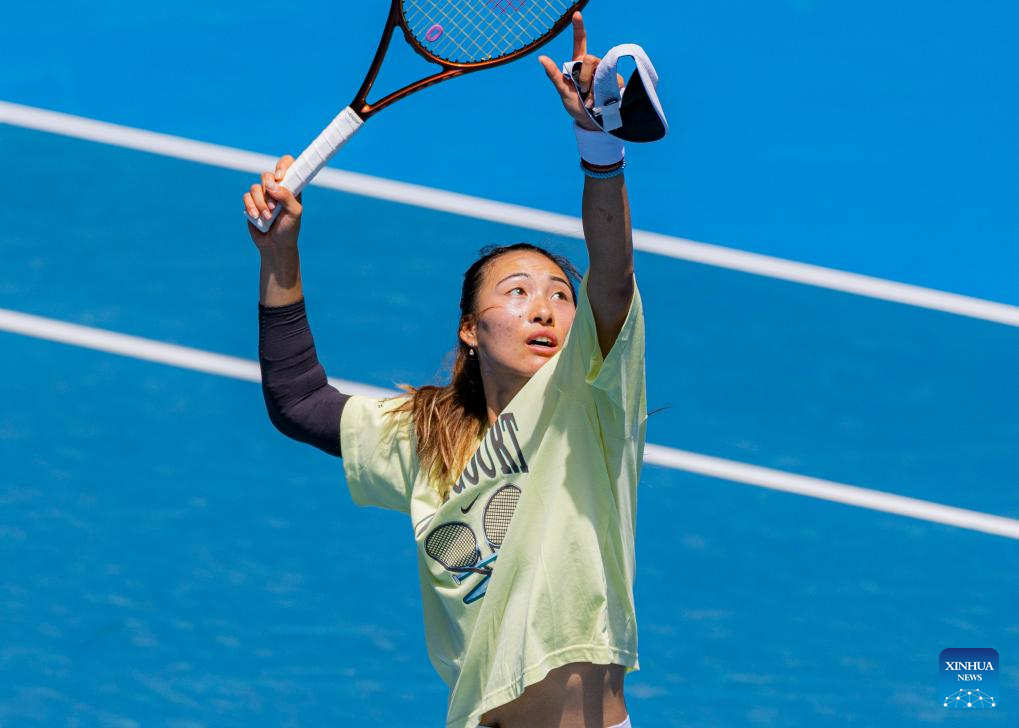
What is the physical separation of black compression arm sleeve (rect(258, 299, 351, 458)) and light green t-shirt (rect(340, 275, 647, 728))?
402 millimetres

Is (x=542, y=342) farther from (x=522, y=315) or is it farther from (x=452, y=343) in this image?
(x=452, y=343)

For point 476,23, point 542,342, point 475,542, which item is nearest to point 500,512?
point 475,542

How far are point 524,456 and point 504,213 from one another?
2879 millimetres

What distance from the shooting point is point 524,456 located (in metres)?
2.95

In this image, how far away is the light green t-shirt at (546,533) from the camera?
2.81 meters

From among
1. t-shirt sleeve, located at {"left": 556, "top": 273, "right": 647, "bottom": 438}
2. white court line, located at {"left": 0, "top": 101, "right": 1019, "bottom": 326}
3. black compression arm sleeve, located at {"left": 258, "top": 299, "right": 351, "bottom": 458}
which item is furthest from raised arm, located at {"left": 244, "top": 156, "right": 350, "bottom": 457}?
white court line, located at {"left": 0, "top": 101, "right": 1019, "bottom": 326}

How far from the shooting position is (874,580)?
527cm

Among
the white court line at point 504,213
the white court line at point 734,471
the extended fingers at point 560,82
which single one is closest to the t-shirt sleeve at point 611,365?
the extended fingers at point 560,82

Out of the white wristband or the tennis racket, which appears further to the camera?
the tennis racket

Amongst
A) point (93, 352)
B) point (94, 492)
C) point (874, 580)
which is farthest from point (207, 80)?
point (874, 580)

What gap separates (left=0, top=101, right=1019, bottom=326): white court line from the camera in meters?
5.64

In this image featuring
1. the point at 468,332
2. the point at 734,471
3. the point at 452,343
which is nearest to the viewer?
the point at 468,332

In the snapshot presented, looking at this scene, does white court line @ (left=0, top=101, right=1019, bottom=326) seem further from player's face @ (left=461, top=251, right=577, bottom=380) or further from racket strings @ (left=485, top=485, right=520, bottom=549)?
racket strings @ (left=485, top=485, right=520, bottom=549)

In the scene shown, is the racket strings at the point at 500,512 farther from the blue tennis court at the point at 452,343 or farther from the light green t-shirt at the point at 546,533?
the blue tennis court at the point at 452,343
